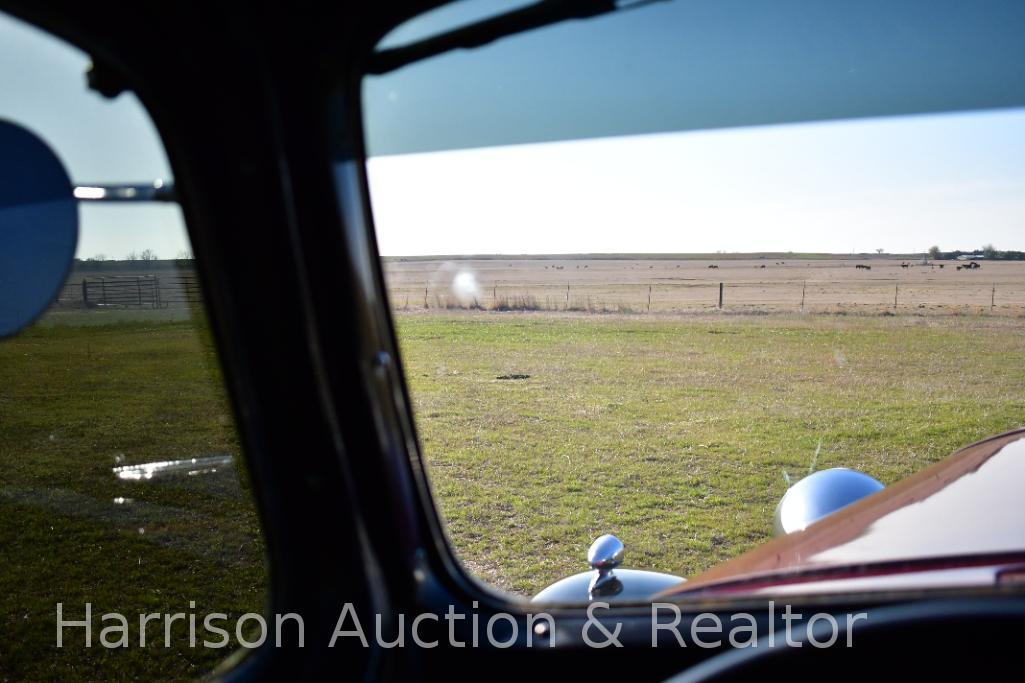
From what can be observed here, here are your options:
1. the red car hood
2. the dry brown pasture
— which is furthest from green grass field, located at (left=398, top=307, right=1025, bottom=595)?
the red car hood

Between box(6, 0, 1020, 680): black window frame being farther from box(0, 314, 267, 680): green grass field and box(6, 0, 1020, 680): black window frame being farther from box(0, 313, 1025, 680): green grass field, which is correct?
box(0, 314, 267, 680): green grass field

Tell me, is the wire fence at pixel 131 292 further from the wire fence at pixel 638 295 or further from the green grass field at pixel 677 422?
the green grass field at pixel 677 422

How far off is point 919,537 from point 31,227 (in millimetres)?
1961

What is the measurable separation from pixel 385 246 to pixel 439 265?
70 cm

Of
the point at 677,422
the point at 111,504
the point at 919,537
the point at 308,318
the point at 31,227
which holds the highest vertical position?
the point at 31,227

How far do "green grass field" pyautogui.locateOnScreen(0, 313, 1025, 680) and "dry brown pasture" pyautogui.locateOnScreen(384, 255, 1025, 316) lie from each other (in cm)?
24

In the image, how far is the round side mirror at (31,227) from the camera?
1.50 m

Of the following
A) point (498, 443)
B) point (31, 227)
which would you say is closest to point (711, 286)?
point (498, 443)

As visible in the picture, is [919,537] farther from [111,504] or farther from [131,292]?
[111,504]

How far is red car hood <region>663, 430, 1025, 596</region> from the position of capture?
4.98ft

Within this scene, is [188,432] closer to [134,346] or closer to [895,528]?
[134,346]

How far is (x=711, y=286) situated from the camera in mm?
15344

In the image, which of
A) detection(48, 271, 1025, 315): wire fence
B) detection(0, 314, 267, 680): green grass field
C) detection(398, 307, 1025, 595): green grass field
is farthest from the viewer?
detection(398, 307, 1025, 595): green grass field

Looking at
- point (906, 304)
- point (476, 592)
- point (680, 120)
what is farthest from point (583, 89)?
point (906, 304)
